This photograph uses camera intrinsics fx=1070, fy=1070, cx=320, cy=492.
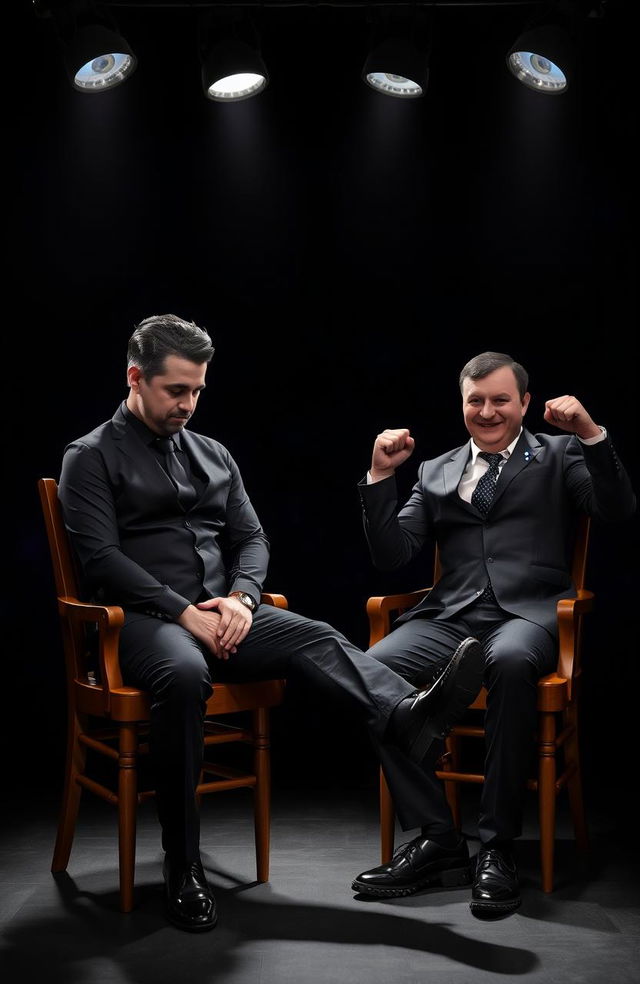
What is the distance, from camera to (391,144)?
15.1ft

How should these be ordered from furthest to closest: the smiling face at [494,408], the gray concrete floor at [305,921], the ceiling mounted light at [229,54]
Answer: the ceiling mounted light at [229,54], the smiling face at [494,408], the gray concrete floor at [305,921]

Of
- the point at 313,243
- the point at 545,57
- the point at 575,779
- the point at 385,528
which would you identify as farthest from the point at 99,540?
the point at 545,57

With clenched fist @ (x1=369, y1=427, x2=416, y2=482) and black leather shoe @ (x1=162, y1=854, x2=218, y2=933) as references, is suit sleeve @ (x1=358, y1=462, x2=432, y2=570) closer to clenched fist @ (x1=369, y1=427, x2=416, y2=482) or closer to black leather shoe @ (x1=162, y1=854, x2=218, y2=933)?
clenched fist @ (x1=369, y1=427, x2=416, y2=482)

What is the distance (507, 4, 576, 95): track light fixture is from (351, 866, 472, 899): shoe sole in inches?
105

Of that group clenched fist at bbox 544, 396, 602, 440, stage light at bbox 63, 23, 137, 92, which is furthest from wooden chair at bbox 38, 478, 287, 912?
stage light at bbox 63, 23, 137, 92

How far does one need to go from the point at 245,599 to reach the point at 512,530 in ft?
2.75

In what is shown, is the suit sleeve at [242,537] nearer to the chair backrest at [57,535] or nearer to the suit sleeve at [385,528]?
the suit sleeve at [385,528]

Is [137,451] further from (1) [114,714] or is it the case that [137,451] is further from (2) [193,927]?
(2) [193,927]

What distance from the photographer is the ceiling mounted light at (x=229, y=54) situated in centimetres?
384

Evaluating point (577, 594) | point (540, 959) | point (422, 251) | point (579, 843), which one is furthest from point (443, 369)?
point (540, 959)

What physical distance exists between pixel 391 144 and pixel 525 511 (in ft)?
6.79

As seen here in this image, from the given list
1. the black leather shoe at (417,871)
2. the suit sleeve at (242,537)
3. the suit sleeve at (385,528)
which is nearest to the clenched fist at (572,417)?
the suit sleeve at (385,528)

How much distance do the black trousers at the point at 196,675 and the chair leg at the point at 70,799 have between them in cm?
34

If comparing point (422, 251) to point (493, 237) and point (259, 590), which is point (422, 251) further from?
point (259, 590)
